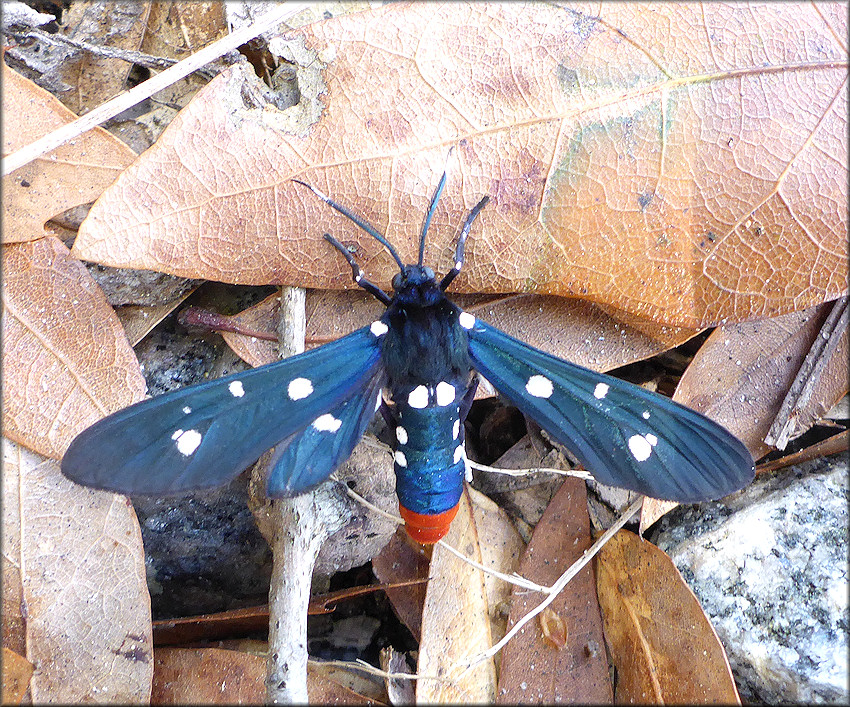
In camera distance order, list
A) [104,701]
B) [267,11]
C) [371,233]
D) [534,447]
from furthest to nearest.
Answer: [534,447] < [267,11] < [371,233] < [104,701]

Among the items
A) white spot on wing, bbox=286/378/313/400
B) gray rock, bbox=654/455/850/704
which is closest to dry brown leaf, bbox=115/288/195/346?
white spot on wing, bbox=286/378/313/400

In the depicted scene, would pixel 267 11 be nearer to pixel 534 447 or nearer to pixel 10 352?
pixel 10 352

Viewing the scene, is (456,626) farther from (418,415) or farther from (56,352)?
(56,352)

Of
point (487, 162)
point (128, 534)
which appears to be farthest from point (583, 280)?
point (128, 534)

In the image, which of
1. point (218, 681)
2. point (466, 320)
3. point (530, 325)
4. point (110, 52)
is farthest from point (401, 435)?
point (110, 52)

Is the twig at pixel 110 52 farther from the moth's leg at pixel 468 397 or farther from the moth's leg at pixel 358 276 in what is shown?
the moth's leg at pixel 468 397

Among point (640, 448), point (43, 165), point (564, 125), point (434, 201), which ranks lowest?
point (640, 448)

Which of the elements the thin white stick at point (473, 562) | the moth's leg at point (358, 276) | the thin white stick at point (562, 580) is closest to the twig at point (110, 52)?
the moth's leg at point (358, 276)
